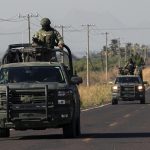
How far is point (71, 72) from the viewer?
2108 cm

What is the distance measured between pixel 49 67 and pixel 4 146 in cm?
324

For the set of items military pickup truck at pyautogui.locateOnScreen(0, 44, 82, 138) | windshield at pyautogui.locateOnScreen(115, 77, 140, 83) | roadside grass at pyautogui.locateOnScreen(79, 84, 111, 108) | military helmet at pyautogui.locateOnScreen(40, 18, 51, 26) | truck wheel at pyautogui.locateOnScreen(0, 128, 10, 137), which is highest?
military helmet at pyautogui.locateOnScreen(40, 18, 51, 26)

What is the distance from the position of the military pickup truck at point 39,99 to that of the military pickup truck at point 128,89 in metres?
28.4

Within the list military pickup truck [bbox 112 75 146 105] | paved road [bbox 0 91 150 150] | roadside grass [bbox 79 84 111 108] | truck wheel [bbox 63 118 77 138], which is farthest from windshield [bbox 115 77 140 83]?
truck wheel [bbox 63 118 77 138]

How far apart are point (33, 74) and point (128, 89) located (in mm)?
29408

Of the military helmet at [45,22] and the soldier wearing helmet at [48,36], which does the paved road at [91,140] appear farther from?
the military helmet at [45,22]

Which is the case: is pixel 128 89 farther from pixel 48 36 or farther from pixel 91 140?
pixel 91 140

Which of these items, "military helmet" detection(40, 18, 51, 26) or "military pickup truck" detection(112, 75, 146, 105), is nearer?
"military helmet" detection(40, 18, 51, 26)

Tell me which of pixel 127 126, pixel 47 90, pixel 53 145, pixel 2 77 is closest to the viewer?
pixel 53 145

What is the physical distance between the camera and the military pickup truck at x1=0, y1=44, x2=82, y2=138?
1877 cm

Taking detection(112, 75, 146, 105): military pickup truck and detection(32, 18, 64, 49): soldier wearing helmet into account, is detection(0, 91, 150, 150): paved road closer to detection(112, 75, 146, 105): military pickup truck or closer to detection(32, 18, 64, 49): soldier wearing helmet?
detection(32, 18, 64, 49): soldier wearing helmet

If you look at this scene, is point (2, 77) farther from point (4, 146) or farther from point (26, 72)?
point (4, 146)

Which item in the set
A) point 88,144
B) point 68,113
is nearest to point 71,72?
point 68,113

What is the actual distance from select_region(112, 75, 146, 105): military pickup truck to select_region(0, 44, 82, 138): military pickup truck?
2836cm
